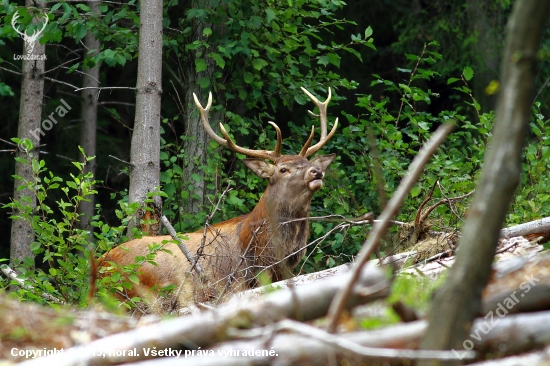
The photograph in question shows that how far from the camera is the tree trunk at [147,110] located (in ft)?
27.7

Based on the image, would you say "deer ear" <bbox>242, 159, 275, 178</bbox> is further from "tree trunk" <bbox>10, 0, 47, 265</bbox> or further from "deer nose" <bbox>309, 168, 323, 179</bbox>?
"tree trunk" <bbox>10, 0, 47, 265</bbox>

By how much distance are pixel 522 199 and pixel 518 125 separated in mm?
5573

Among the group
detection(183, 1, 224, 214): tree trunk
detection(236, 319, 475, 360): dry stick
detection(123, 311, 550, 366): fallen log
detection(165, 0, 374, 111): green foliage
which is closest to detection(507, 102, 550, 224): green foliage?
detection(165, 0, 374, 111): green foliage

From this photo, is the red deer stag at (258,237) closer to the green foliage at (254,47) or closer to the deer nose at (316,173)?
the deer nose at (316,173)

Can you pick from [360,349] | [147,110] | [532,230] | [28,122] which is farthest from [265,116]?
[360,349]

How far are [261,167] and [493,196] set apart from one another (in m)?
5.85

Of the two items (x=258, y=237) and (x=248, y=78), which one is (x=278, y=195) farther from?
(x=248, y=78)

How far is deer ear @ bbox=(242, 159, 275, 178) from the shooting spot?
28.1ft

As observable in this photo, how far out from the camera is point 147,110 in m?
8.59

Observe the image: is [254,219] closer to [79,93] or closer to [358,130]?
[358,130]

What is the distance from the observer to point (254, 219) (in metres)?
8.25

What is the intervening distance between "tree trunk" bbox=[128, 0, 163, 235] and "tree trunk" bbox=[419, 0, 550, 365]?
233 inches

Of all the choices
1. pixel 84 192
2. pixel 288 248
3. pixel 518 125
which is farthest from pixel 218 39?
pixel 518 125

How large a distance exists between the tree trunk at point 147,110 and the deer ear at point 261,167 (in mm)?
1014
